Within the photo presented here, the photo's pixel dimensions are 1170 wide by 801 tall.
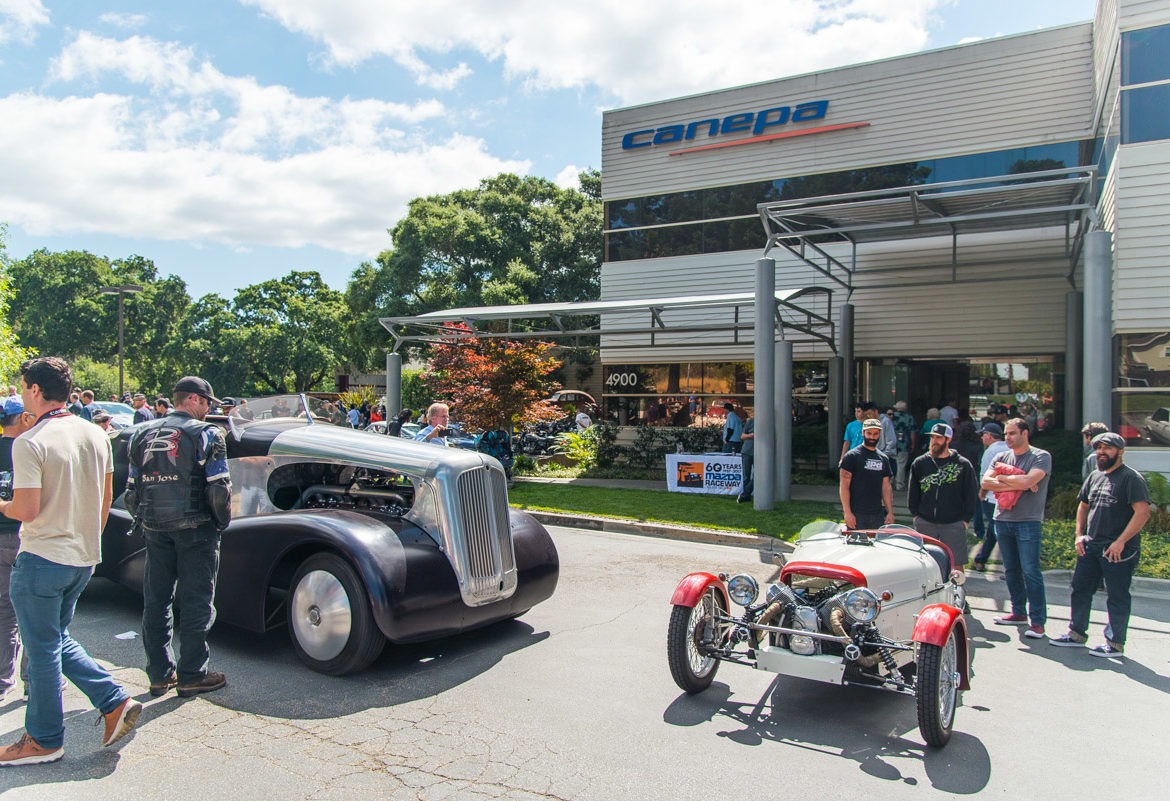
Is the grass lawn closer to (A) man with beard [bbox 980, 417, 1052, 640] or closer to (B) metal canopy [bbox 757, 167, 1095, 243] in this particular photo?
(A) man with beard [bbox 980, 417, 1052, 640]

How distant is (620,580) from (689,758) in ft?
13.6

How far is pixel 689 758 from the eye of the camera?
406cm

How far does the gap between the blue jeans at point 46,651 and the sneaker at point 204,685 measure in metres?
0.84

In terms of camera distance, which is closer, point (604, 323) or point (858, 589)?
point (858, 589)

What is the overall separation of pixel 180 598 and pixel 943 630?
442cm

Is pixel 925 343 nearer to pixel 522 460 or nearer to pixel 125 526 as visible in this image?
pixel 522 460

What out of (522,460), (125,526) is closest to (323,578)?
(125,526)

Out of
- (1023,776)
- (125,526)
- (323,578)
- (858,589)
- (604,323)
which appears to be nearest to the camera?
(1023,776)

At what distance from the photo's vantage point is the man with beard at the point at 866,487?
6961 mm

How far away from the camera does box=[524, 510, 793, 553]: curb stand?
10328 millimetres

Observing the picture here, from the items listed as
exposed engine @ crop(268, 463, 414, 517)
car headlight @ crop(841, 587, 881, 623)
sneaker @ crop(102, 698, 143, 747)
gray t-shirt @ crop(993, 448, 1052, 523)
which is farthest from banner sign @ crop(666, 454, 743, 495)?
sneaker @ crop(102, 698, 143, 747)

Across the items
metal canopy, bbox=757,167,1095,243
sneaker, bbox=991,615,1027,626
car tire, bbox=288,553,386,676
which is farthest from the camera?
metal canopy, bbox=757,167,1095,243

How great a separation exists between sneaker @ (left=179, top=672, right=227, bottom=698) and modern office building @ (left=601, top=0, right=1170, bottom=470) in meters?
9.95

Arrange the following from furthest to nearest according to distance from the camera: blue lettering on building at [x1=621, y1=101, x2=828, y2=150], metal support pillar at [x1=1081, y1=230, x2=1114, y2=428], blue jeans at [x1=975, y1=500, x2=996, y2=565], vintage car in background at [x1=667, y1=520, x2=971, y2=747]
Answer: blue lettering on building at [x1=621, y1=101, x2=828, y2=150]
metal support pillar at [x1=1081, y1=230, x2=1114, y2=428]
blue jeans at [x1=975, y1=500, x2=996, y2=565]
vintage car in background at [x1=667, y1=520, x2=971, y2=747]
